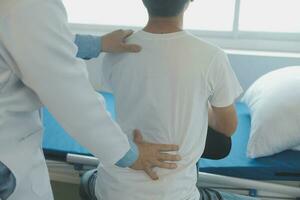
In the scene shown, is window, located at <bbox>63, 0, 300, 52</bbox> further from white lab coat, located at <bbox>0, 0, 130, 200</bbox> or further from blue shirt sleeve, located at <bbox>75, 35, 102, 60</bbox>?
white lab coat, located at <bbox>0, 0, 130, 200</bbox>

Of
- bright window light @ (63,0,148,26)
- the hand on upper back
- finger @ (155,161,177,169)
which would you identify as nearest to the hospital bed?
the hand on upper back

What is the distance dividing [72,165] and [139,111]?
0.66m

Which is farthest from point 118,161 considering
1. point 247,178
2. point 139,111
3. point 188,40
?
point 247,178

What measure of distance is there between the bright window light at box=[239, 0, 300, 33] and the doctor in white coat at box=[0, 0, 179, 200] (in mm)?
1465

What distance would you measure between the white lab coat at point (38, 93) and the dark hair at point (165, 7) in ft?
1.06

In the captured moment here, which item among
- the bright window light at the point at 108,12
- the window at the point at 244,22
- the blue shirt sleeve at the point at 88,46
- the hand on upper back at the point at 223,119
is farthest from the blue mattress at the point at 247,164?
the bright window light at the point at 108,12

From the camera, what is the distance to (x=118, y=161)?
35.8 inches

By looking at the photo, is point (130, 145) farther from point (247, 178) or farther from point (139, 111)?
point (247, 178)

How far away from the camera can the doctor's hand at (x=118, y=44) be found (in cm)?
106

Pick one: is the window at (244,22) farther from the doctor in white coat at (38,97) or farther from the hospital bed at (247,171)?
the doctor in white coat at (38,97)

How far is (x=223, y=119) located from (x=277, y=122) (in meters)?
0.39

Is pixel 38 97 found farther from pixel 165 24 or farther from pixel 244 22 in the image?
pixel 244 22

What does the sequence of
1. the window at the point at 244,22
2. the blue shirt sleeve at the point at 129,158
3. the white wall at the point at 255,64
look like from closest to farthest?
the blue shirt sleeve at the point at 129,158
the white wall at the point at 255,64
the window at the point at 244,22

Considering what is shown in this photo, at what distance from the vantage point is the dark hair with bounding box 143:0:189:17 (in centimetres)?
101
